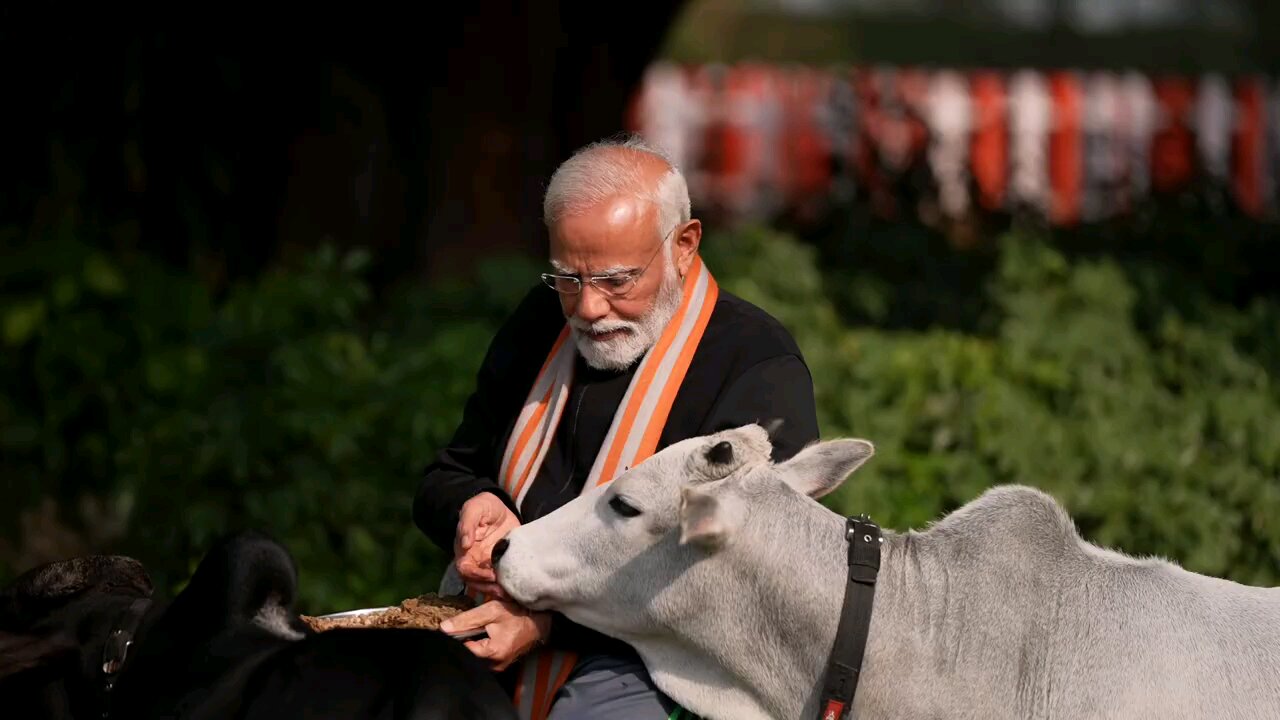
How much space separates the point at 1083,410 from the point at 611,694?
376 cm

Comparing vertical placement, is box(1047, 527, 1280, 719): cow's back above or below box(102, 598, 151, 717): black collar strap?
below

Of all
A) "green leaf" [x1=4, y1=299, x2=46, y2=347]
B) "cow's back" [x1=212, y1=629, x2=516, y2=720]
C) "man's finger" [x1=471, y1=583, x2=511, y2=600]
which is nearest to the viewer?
"cow's back" [x1=212, y1=629, x2=516, y2=720]

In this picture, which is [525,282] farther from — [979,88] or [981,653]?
[979,88]

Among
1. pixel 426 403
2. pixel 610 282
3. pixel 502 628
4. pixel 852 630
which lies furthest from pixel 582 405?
pixel 426 403

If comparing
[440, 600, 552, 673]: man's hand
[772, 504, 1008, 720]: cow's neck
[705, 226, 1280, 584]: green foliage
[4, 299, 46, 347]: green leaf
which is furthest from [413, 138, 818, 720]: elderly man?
[4, 299, 46, 347]: green leaf

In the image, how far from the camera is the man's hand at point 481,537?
3.68 metres

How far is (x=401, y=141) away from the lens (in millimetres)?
9109

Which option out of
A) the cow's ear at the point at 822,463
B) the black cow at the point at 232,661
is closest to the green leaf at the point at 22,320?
the black cow at the point at 232,661

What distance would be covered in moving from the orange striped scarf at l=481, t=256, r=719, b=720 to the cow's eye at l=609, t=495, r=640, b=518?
0.14 meters

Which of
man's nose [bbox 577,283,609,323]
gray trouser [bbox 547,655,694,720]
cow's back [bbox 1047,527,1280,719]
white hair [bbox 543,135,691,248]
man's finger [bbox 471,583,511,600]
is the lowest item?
gray trouser [bbox 547,655,694,720]

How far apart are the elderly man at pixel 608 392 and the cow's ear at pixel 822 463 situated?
0.25 feet

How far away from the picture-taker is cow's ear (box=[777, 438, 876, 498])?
12.0 feet

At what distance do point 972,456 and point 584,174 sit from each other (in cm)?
327

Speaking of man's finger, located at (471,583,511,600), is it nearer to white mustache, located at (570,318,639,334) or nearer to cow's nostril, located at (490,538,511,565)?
cow's nostril, located at (490,538,511,565)
